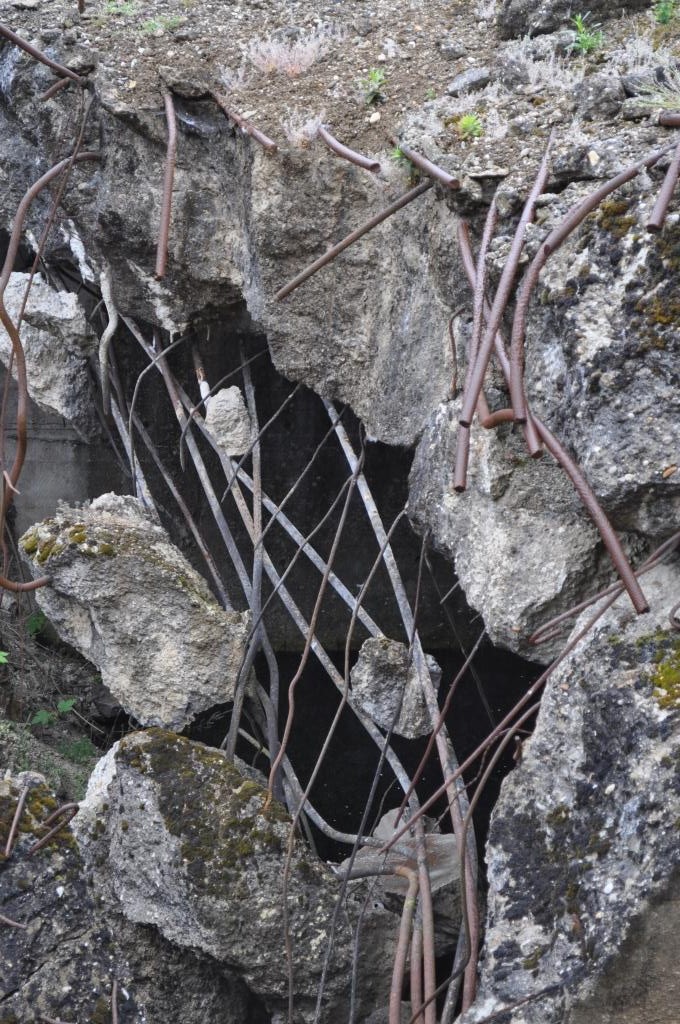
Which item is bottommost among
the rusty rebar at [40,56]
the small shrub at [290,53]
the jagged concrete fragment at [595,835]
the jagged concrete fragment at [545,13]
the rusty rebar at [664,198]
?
the jagged concrete fragment at [595,835]

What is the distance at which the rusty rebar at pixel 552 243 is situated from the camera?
86.1 inches

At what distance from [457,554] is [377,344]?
0.92 meters

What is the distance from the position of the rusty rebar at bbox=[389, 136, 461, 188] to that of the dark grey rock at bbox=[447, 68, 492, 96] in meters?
0.40

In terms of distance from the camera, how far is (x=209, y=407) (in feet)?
14.7

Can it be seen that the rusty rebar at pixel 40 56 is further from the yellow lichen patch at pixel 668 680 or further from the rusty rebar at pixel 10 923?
the yellow lichen patch at pixel 668 680

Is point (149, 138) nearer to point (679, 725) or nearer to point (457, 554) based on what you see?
point (457, 554)

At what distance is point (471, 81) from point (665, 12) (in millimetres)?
621

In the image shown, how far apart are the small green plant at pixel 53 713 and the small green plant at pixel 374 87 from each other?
11.3ft

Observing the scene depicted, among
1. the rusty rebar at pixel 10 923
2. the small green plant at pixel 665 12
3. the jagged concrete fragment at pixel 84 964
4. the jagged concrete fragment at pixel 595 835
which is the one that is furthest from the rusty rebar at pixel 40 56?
the rusty rebar at pixel 10 923

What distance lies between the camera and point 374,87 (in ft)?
11.8

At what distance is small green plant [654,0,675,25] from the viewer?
130 inches

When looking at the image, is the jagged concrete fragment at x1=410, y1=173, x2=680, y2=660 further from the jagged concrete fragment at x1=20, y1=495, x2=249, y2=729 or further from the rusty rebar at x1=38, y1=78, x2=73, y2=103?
the rusty rebar at x1=38, y1=78, x2=73, y2=103

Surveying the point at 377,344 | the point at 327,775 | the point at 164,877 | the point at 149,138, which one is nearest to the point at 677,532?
the point at 377,344

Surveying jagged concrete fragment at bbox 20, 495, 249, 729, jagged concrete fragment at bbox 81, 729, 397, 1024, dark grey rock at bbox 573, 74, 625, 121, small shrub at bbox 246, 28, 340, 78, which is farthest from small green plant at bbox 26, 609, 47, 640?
dark grey rock at bbox 573, 74, 625, 121
